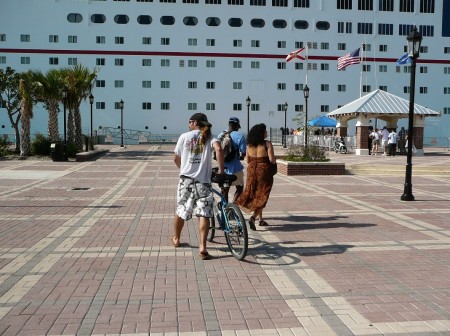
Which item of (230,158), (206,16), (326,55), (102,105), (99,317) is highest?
(206,16)

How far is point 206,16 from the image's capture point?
48125 millimetres

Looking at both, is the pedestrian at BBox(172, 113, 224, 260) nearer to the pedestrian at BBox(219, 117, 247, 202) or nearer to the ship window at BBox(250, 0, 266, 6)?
the pedestrian at BBox(219, 117, 247, 202)

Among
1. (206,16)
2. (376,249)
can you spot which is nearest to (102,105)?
(206,16)

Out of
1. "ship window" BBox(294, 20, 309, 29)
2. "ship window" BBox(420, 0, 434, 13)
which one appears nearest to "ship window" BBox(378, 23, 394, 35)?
"ship window" BBox(420, 0, 434, 13)

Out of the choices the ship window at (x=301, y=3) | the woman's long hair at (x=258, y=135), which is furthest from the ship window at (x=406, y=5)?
the woman's long hair at (x=258, y=135)

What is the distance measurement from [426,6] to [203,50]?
23.0 m

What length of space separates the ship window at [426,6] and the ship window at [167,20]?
2493 centimetres

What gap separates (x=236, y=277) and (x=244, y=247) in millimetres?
591

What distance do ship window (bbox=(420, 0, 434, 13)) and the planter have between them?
133 ft

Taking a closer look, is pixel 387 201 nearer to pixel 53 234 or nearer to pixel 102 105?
pixel 53 234

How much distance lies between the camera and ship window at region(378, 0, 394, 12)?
163 ft

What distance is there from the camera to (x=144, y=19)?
156ft

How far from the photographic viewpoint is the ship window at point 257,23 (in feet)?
159

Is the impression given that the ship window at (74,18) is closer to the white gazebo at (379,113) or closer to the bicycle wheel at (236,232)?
the white gazebo at (379,113)
